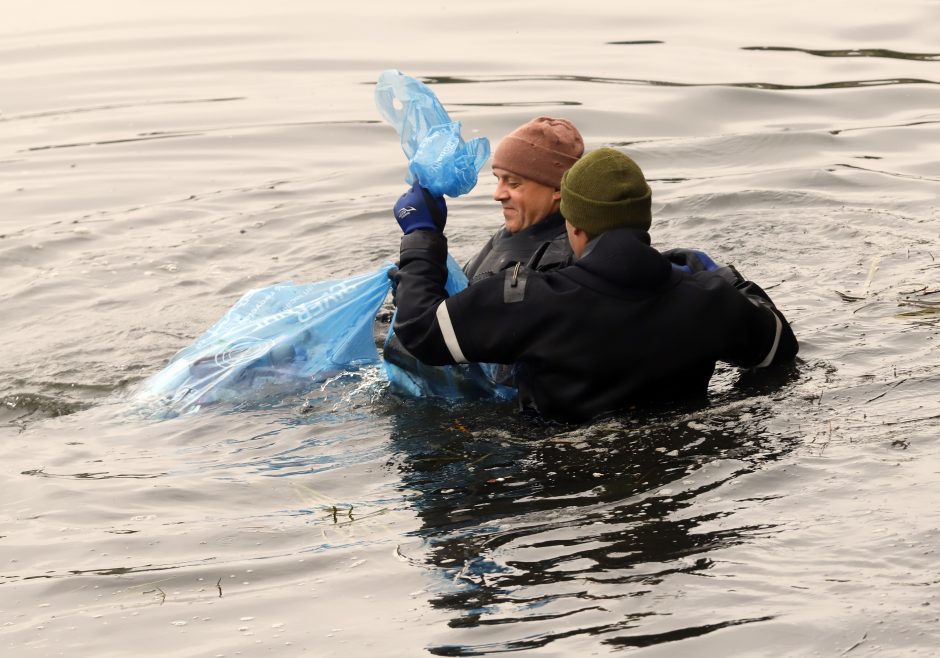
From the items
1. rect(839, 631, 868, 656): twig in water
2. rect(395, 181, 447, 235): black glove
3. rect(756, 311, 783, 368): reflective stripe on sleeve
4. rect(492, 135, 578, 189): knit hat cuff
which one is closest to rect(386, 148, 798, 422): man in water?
rect(756, 311, 783, 368): reflective stripe on sleeve

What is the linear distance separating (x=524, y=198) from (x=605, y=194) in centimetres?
74

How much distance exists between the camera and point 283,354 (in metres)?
5.97

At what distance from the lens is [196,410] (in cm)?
592

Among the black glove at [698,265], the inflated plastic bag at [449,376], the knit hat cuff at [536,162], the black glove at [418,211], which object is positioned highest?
the knit hat cuff at [536,162]

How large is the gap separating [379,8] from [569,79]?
172 inches

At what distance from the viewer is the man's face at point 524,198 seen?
5.62m

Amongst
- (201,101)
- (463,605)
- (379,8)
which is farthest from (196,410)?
(379,8)

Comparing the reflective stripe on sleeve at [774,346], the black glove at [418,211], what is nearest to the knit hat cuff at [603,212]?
the black glove at [418,211]

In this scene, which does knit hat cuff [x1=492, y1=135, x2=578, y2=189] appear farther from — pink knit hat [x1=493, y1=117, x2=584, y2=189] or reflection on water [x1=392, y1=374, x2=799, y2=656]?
reflection on water [x1=392, y1=374, x2=799, y2=656]

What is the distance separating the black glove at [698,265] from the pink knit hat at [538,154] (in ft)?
1.78

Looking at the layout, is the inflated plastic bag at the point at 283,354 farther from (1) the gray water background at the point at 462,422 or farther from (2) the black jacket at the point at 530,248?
(2) the black jacket at the point at 530,248

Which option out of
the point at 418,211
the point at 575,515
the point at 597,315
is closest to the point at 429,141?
the point at 418,211

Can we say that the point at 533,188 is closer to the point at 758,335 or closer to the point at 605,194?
the point at 605,194

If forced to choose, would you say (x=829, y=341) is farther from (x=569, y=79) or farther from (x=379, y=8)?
(x=379, y=8)
